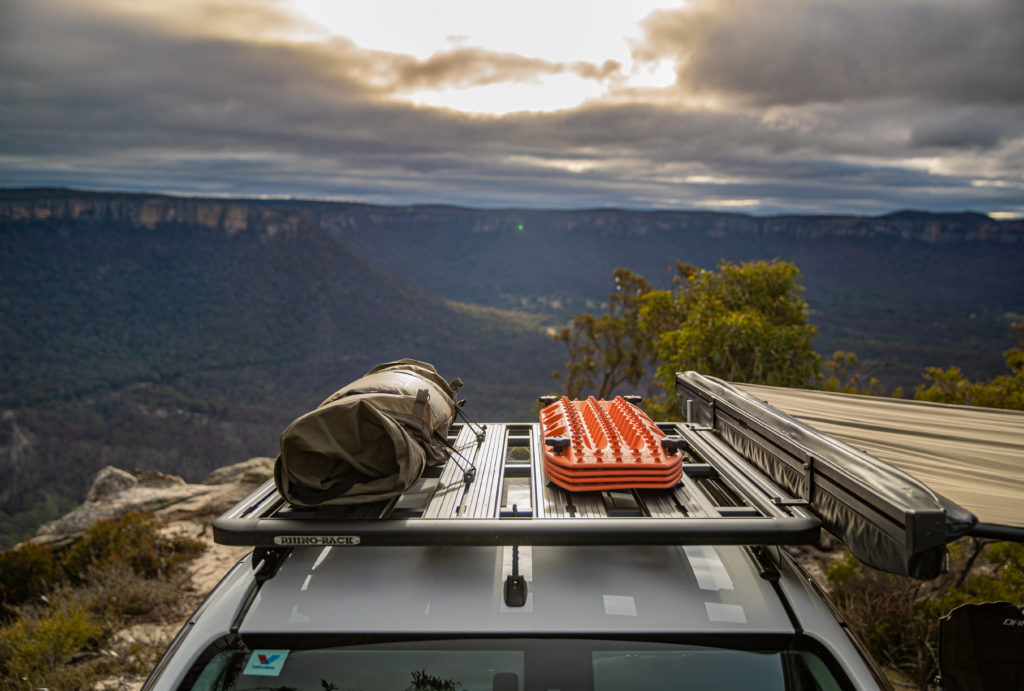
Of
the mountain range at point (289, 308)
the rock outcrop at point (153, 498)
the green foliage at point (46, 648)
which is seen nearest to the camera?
the green foliage at point (46, 648)

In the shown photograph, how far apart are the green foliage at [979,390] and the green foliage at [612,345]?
1082 centimetres

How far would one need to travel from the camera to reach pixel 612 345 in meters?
20.7

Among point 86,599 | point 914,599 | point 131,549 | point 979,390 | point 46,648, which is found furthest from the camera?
point 131,549

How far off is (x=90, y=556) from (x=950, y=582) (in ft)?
32.9

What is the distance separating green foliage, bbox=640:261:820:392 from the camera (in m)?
9.98

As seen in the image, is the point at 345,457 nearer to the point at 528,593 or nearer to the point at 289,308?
the point at 528,593

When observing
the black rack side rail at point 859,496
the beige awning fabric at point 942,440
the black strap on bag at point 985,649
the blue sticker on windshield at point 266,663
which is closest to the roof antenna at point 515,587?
the blue sticker on windshield at point 266,663

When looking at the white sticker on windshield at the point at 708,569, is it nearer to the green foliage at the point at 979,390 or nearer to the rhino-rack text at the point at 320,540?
the rhino-rack text at the point at 320,540

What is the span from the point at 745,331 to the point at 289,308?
89.7 m

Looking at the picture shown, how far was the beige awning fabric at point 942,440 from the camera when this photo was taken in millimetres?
2205

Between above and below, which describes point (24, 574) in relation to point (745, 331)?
below

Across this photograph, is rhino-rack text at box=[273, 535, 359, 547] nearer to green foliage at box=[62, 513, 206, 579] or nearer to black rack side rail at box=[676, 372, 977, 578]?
black rack side rail at box=[676, 372, 977, 578]

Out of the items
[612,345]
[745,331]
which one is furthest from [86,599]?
[612,345]

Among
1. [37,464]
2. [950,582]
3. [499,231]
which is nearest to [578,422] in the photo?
[950,582]
